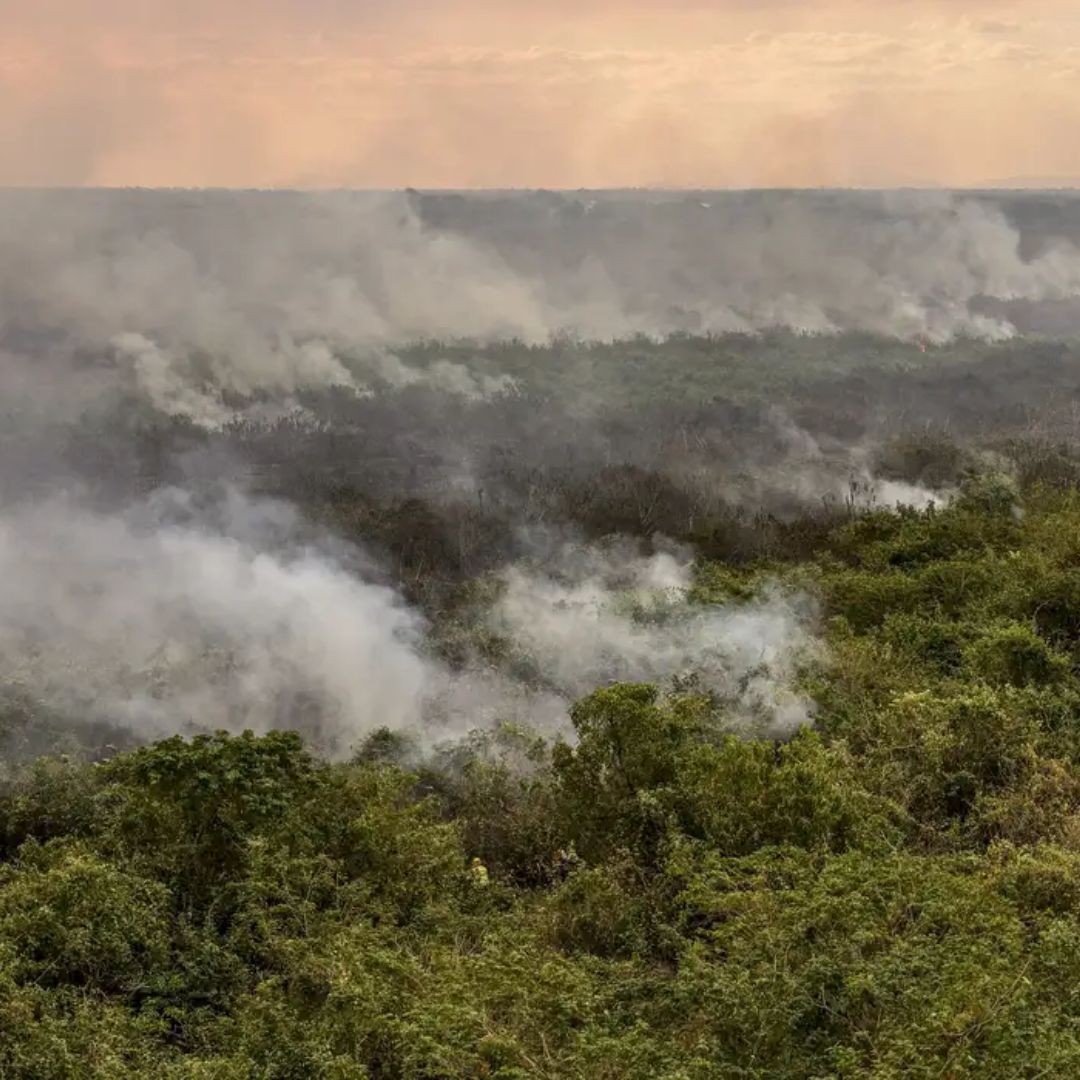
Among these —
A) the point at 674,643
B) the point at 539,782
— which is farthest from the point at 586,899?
the point at 674,643

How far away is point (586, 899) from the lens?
22.2 m

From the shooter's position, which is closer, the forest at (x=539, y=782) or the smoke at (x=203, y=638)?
the forest at (x=539, y=782)

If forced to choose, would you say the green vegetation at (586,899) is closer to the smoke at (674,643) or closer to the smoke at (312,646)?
the smoke at (674,643)

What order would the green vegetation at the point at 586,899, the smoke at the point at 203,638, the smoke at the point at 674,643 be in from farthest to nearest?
the smoke at the point at 203,638
the smoke at the point at 674,643
the green vegetation at the point at 586,899

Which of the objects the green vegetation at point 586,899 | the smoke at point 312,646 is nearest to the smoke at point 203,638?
the smoke at point 312,646

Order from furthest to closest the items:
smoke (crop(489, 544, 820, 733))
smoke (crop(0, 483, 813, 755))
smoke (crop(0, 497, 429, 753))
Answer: smoke (crop(0, 497, 429, 753)) → smoke (crop(0, 483, 813, 755)) → smoke (crop(489, 544, 820, 733))

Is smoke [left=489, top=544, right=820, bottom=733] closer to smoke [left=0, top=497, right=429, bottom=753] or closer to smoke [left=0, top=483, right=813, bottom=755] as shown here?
smoke [left=0, top=483, right=813, bottom=755]

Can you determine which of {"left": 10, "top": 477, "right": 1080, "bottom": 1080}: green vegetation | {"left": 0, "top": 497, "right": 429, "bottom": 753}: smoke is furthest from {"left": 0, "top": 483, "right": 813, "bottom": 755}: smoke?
{"left": 10, "top": 477, "right": 1080, "bottom": 1080}: green vegetation

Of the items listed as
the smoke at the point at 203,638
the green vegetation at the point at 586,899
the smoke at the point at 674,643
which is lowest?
the smoke at the point at 203,638

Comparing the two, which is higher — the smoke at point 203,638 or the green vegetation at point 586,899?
the green vegetation at point 586,899

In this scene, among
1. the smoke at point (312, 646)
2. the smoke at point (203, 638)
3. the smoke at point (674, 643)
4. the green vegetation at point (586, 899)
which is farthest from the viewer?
the smoke at point (203, 638)

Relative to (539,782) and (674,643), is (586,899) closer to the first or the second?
(539,782)

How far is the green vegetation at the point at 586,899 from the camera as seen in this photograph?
638 inches

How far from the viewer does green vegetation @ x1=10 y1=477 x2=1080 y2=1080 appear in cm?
1620
